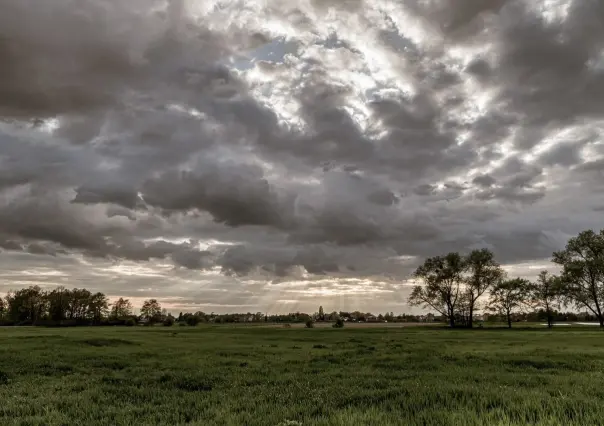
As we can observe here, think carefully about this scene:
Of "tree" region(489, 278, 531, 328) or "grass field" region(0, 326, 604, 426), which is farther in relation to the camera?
"tree" region(489, 278, 531, 328)

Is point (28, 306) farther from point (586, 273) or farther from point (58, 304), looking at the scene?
point (586, 273)

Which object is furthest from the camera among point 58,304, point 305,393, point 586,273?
point 58,304

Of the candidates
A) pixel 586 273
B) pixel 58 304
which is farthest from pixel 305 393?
pixel 58 304

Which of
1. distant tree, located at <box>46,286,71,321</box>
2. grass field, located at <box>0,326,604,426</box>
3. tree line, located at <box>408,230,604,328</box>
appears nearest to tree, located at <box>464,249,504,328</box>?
tree line, located at <box>408,230,604,328</box>

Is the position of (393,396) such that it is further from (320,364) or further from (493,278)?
(493,278)

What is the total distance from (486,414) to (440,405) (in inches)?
79.1

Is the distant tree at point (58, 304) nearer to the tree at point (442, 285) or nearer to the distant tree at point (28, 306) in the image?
the distant tree at point (28, 306)

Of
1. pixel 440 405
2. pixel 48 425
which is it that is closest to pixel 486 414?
pixel 440 405

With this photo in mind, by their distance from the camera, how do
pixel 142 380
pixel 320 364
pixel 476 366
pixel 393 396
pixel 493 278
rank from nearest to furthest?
pixel 393 396
pixel 142 380
pixel 476 366
pixel 320 364
pixel 493 278

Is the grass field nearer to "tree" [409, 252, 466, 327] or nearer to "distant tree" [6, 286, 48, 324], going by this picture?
"tree" [409, 252, 466, 327]

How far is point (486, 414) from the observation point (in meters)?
11.3

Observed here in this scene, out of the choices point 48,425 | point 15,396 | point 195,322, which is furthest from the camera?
point 195,322

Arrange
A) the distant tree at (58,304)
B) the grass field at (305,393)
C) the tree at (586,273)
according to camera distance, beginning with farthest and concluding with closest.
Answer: the distant tree at (58,304), the tree at (586,273), the grass field at (305,393)

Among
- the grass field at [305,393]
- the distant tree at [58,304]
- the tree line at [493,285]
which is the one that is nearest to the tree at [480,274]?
the tree line at [493,285]
